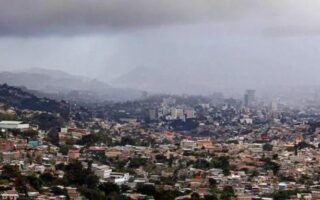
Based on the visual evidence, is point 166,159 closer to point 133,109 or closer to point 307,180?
point 307,180

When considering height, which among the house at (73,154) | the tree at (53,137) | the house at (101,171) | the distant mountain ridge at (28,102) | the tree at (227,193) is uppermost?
the distant mountain ridge at (28,102)

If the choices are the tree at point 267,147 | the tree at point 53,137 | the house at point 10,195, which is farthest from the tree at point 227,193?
the tree at point 267,147

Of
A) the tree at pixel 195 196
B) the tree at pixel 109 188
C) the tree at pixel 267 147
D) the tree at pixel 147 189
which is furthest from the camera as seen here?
the tree at pixel 267 147

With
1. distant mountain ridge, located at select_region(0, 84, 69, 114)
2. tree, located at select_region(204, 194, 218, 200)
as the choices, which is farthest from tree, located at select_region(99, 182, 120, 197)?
distant mountain ridge, located at select_region(0, 84, 69, 114)

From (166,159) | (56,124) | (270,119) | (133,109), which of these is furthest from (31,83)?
(166,159)

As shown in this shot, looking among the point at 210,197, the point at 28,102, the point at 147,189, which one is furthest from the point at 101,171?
the point at 28,102

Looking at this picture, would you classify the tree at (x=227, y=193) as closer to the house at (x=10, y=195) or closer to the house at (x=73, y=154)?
the house at (x=10, y=195)

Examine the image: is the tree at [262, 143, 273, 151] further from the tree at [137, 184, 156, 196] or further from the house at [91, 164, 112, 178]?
the tree at [137, 184, 156, 196]

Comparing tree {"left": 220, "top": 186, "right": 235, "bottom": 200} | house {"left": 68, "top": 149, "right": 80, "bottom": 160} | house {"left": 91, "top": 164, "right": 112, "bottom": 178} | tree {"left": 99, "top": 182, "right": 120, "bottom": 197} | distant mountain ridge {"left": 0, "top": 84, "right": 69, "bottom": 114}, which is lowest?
tree {"left": 220, "top": 186, "right": 235, "bottom": 200}

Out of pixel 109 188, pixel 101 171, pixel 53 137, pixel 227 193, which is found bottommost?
pixel 227 193

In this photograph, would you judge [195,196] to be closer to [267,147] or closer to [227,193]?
[227,193]

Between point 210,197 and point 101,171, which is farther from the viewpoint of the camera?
point 101,171
